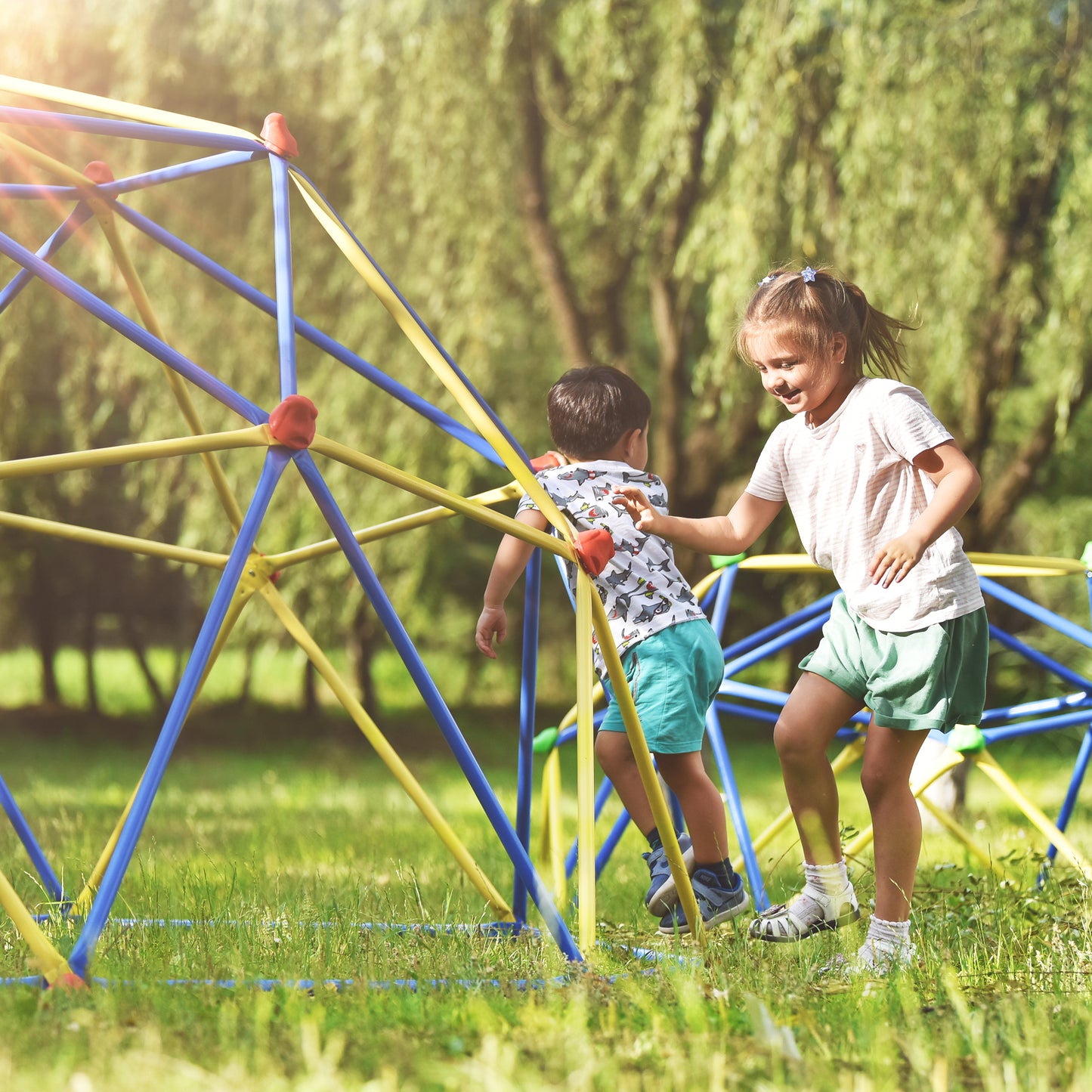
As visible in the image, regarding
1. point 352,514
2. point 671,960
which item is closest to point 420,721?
point 352,514

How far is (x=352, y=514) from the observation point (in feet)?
24.6

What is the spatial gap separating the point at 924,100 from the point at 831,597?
3529 mm

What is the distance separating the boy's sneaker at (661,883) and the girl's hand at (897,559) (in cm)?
70

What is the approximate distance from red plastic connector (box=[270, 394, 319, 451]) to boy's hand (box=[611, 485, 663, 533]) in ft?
2.52

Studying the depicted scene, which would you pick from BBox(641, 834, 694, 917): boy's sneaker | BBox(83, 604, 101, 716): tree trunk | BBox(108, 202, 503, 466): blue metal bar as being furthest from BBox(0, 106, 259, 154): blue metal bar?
BBox(83, 604, 101, 716): tree trunk

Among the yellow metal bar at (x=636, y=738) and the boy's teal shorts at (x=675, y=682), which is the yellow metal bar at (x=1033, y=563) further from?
the yellow metal bar at (x=636, y=738)

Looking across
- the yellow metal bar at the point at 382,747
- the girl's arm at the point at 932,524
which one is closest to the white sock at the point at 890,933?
the girl's arm at the point at 932,524

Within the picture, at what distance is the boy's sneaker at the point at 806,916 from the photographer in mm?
2467

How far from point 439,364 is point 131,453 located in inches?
29.1

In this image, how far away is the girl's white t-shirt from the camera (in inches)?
94.7

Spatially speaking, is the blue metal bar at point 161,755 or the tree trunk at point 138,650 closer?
the blue metal bar at point 161,755

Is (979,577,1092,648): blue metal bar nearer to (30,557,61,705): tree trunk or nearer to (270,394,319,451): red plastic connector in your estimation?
(270,394,319,451): red plastic connector

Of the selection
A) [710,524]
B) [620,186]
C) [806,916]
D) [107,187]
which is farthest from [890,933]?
[620,186]

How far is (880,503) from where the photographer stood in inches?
97.4
